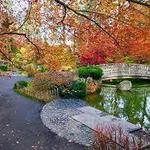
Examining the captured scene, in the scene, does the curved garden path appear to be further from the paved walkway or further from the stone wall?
the stone wall

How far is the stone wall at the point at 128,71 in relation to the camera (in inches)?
1228

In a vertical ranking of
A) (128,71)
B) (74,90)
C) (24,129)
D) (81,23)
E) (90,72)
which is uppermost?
(81,23)

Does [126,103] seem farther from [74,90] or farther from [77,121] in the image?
[77,121]

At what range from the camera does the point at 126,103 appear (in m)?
23.3

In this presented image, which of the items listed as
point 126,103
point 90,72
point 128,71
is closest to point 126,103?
point 126,103

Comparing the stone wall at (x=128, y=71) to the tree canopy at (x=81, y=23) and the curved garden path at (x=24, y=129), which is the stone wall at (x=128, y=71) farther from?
the curved garden path at (x=24, y=129)

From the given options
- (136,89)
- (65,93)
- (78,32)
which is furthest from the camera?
(136,89)

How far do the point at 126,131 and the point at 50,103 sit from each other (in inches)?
267

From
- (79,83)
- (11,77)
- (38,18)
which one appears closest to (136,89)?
(79,83)

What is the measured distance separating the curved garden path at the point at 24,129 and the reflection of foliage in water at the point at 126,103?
16.0 feet

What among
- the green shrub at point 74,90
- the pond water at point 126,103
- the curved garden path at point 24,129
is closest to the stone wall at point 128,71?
the pond water at point 126,103

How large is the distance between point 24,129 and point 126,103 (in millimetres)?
9992

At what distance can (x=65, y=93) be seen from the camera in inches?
868

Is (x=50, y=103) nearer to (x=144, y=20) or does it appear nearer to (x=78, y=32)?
(x=78, y=32)
